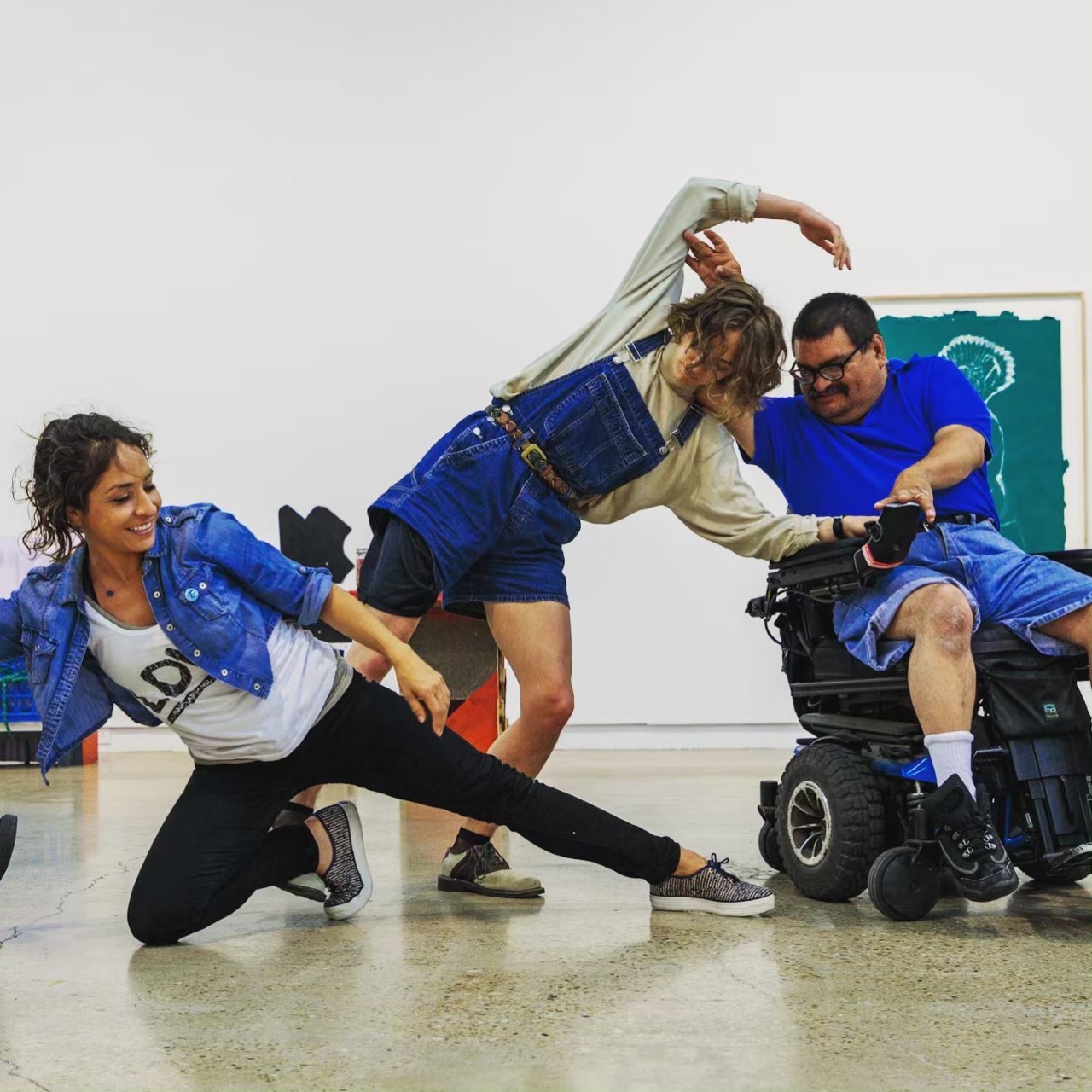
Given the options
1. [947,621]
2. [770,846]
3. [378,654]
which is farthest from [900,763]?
[378,654]

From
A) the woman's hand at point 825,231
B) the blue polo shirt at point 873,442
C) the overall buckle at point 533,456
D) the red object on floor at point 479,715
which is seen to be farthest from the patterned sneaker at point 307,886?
the red object on floor at point 479,715

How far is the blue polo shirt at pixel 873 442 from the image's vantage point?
244 cm

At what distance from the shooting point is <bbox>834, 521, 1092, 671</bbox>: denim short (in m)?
2.18

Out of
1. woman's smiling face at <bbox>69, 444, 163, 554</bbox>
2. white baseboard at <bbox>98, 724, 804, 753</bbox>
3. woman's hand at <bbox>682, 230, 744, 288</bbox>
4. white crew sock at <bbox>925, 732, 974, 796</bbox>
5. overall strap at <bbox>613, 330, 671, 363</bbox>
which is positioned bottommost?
white baseboard at <bbox>98, 724, 804, 753</bbox>

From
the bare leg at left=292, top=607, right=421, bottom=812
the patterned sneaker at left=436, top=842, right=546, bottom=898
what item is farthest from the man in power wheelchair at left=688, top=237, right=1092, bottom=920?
the bare leg at left=292, top=607, right=421, bottom=812

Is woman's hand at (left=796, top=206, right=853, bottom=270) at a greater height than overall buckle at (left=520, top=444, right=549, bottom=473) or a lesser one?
greater

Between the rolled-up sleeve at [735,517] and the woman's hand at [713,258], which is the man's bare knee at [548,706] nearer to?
the rolled-up sleeve at [735,517]

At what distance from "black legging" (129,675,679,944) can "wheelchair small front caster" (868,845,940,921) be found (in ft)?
1.13

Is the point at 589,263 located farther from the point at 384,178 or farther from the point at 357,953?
the point at 357,953

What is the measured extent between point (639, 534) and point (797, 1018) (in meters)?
4.10

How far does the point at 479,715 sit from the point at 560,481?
1960 mm

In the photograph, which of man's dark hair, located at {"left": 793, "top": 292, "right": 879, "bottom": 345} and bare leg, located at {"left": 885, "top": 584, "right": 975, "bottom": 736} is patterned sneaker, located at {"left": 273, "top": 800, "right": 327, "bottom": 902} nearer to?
bare leg, located at {"left": 885, "top": 584, "right": 975, "bottom": 736}

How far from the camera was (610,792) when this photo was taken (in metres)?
4.07

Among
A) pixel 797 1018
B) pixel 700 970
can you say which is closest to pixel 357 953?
pixel 700 970
